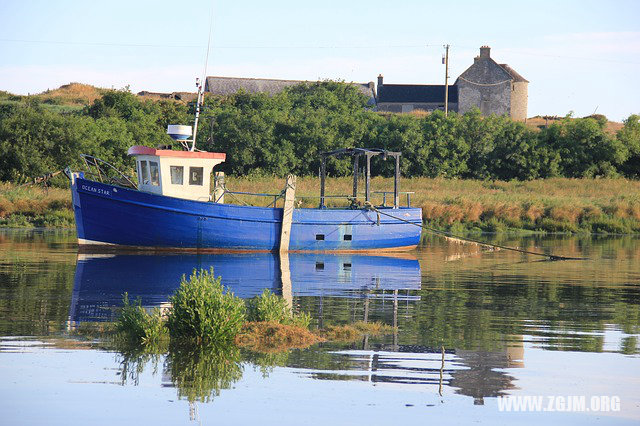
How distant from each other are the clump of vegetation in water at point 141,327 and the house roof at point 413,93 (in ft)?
265

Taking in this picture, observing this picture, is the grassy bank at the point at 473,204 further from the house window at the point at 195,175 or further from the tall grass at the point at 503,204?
the house window at the point at 195,175

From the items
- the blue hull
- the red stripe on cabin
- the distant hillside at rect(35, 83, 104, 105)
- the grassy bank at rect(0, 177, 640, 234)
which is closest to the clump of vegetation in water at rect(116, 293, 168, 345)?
the blue hull

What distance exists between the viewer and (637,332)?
1664cm

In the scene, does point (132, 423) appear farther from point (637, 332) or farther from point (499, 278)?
point (499, 278)

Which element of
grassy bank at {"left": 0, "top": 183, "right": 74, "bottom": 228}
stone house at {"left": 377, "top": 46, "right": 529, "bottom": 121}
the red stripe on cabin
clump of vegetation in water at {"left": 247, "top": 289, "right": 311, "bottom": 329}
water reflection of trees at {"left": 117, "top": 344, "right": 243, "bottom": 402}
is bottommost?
water reflection of trees at {"left": 117, "top": 344, "right": 243, "bottom": 402}

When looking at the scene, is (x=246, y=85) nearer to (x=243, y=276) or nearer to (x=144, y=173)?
(x=144, y=173)

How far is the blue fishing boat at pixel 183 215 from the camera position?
99.2 feet

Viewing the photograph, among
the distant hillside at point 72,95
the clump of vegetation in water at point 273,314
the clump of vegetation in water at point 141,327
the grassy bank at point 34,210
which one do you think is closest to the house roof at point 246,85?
the distant hillside at point 72,95

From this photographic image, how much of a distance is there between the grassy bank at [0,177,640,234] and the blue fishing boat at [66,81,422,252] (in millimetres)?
7911

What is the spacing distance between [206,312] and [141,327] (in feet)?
3.42

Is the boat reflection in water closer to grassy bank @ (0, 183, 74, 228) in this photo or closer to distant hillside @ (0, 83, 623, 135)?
grassy bank @ (0, 183, 74, 228)

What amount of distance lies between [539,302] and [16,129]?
1425 inches

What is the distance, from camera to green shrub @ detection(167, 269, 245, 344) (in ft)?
45.4

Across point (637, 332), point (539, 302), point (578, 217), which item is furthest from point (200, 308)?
point (578, 217)
